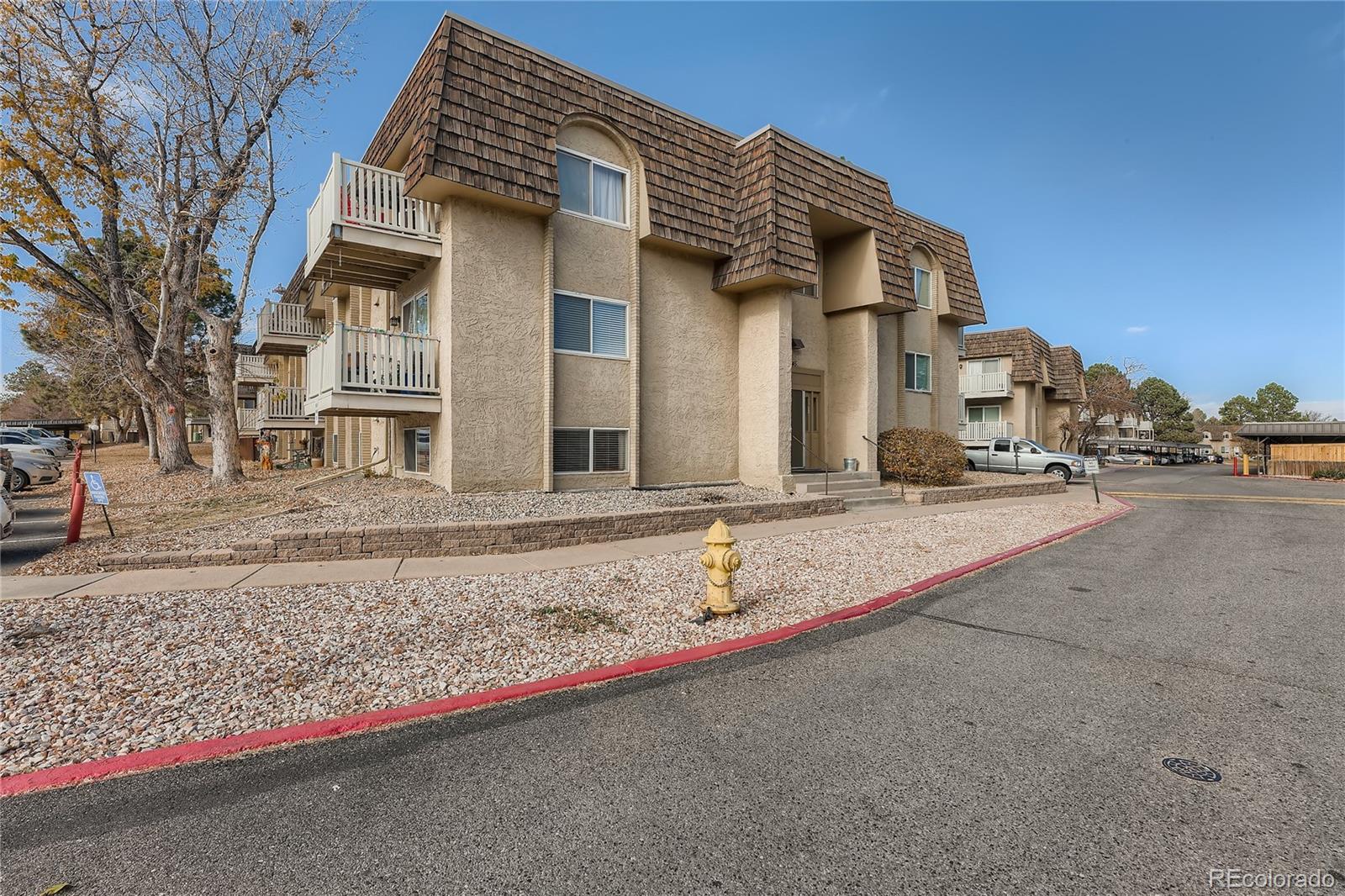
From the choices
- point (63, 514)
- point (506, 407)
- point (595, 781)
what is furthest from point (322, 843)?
point (63, 514)

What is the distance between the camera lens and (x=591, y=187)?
13.0 metres

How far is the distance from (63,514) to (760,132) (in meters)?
17.9

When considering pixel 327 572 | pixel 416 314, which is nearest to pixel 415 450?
pixel 416 314

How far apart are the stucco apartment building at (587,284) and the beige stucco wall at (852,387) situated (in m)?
0.06

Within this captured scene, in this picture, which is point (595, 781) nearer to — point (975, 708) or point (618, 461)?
point (975, 708)

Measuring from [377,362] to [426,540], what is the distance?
419cm

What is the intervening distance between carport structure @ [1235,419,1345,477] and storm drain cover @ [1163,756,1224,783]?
3582cm

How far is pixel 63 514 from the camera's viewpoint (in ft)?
39.3

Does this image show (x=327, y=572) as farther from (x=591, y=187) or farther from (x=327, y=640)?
(x=591, y=187)

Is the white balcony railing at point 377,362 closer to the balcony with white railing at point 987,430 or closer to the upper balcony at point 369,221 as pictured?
the upper balcony at point 369,221

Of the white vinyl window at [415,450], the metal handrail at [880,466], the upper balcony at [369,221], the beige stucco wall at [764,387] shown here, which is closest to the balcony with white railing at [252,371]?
the white vinyl window at [415,450]

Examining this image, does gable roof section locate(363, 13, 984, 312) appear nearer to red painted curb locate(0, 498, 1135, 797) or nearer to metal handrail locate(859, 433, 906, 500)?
metal handrail locate(859, 433, 906, 500)

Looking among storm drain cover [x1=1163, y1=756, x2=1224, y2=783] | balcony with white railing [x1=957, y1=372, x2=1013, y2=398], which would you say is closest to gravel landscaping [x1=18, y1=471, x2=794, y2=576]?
storm drain cover [x1=1163, y1=756, x2=1224, y2=783]
